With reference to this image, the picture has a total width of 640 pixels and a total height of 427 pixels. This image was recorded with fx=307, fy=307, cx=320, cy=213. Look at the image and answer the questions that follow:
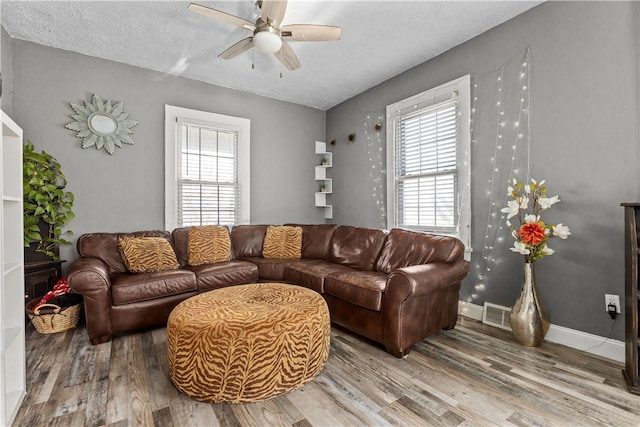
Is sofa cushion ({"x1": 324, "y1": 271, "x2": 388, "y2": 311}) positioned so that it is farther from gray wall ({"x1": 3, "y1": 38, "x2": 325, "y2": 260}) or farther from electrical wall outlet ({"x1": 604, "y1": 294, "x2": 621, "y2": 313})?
gray wall ({"x1": 3, "y1": 38, "x2": 325, "y2": 260})

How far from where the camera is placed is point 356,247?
354 centimetres

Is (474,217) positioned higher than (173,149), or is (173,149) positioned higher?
(173,149)

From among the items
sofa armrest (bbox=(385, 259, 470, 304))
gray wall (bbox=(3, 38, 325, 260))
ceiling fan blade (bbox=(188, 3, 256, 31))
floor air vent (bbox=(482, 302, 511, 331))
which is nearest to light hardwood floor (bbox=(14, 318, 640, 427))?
floor air vent (bbox=(482, 302, 511, 331))

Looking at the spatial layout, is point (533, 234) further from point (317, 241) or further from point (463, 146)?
point (317, 241)

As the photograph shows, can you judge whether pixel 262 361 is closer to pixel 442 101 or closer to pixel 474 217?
pixel 474 217

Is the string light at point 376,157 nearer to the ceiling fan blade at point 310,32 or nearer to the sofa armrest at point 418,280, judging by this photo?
the sofa armrest at point 418,280

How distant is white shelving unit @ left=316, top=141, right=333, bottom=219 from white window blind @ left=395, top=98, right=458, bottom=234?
147cm

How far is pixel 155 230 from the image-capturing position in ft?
12.1

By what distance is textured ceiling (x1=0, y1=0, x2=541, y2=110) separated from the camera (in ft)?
8.54

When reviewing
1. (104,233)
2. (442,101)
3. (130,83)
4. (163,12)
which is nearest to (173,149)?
(130,83)

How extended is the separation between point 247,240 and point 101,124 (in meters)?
2.11

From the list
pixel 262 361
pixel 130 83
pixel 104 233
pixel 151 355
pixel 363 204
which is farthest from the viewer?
pixel 363 204

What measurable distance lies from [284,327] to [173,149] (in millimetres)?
3036

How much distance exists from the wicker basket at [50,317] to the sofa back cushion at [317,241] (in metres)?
2.46
